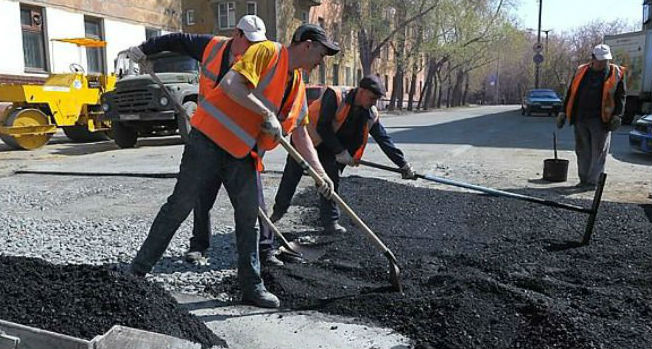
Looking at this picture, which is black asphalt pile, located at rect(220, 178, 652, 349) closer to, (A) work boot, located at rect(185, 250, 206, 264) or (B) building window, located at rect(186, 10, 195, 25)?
(A) work boot, located at rect(185, 250, 206, 264)

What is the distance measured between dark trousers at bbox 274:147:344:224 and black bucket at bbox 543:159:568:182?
398 cm

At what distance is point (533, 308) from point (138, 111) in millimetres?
10685

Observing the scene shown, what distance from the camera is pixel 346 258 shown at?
4.34m

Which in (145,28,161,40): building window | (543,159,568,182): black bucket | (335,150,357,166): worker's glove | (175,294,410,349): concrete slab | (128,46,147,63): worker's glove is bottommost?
(175,294,410,349): concrete slab

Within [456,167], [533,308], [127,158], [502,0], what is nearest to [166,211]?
[533,308]

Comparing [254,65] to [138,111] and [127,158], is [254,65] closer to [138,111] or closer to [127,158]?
[127,158]

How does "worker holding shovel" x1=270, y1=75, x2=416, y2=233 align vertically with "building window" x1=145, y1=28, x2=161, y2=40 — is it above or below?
below

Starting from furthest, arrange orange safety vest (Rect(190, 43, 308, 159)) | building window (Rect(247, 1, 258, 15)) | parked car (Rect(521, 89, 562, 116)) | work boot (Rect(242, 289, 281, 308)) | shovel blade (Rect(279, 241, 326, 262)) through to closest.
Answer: building window (Rect(247, 1, 258, 15)), parked car (Rect(521, 89, 562, 116)), shovel blade (Rect(279, 241, 326, 262)), work boot (Rect(242, 289, 281, 308)), orange safety vest (Rect(190, 43, 308, 159))

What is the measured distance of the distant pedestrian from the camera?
23.2 ft

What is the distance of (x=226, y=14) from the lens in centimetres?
3381

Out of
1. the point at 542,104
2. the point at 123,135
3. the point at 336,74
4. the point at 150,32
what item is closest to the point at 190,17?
the point at 336,74

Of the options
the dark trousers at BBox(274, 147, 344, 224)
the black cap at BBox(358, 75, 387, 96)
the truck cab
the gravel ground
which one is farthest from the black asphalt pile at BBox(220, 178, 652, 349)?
the truck cab

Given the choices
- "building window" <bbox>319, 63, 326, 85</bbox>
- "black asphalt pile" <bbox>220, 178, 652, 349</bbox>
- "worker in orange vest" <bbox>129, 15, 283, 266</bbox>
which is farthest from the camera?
"building window" <bbox>319, 63, 326, 85</bbox>

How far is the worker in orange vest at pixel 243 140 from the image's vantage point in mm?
3148
